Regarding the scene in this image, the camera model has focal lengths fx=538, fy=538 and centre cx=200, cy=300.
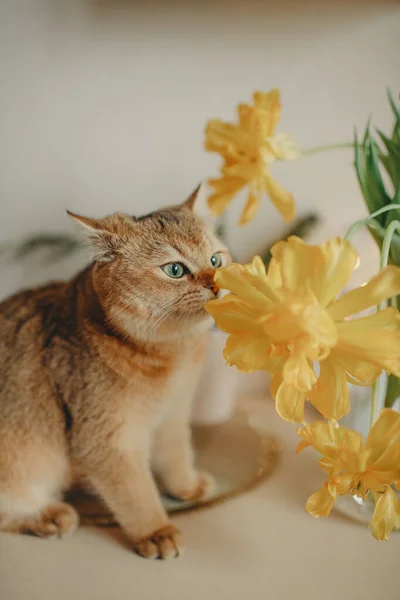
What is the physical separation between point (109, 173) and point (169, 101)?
0.19 meters

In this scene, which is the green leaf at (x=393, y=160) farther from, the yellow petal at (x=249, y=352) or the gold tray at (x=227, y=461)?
the gold tray at (x=227, y=461)

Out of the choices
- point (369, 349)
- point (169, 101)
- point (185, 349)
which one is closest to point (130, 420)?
point (185, 349)

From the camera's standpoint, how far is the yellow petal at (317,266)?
49 centimetres

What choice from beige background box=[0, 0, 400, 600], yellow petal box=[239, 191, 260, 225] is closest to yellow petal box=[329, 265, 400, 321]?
yellow petal box=[239, 191, 260, 225]

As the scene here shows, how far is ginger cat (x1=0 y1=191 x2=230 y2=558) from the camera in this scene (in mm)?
729

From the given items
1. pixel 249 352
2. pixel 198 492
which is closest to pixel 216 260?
pixel 249 352

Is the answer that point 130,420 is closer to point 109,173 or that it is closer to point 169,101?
point 109,173

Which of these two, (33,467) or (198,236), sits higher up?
(198,236)

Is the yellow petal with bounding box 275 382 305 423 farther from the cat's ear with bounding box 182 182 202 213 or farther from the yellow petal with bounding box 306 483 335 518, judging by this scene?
the cat's ear with bounding box 182 182 202 213

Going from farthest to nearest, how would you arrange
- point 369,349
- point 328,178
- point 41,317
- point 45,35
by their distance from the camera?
point 328,178
point 45,35
point 41,317
point 369,349

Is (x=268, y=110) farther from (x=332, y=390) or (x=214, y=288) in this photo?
(x=332, y=390)

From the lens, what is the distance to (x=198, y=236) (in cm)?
77

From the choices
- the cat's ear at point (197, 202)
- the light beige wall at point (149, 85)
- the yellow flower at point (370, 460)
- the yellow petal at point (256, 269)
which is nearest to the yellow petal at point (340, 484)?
the yellow flower at point (370, 460)

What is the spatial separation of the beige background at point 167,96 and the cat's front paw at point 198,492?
86 millimetres
